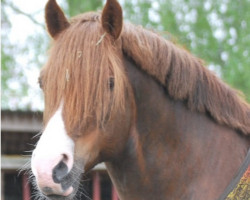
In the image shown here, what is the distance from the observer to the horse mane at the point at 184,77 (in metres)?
2.77

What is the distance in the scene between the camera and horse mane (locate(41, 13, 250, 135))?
2570 millimetres

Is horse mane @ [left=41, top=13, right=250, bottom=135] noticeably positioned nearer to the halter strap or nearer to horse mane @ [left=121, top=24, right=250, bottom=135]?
horse mane @ [left=121, top=24, right=250, bottom=135]

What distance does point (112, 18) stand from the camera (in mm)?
2730

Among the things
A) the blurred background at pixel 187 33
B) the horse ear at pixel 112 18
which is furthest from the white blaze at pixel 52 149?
the blurred background at pixel 187 33

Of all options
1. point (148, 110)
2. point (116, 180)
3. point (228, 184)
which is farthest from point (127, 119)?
point (228, 184)

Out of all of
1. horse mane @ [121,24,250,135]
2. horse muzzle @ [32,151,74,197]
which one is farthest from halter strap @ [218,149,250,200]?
horse muzzle @ [32,151,74,197]

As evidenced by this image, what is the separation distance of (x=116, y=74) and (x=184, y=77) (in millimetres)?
408

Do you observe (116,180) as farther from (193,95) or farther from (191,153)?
(193,95)

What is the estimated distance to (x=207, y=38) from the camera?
12266mm

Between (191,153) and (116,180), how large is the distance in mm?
425

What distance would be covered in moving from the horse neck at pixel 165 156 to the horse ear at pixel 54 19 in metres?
0.43

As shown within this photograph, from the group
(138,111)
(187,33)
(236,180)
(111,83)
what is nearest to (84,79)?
(111,83)

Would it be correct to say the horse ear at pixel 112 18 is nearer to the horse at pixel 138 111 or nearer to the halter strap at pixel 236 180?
the horse at pixel 138 111

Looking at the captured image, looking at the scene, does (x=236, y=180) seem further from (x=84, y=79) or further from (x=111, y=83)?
(x=84, y=79)
